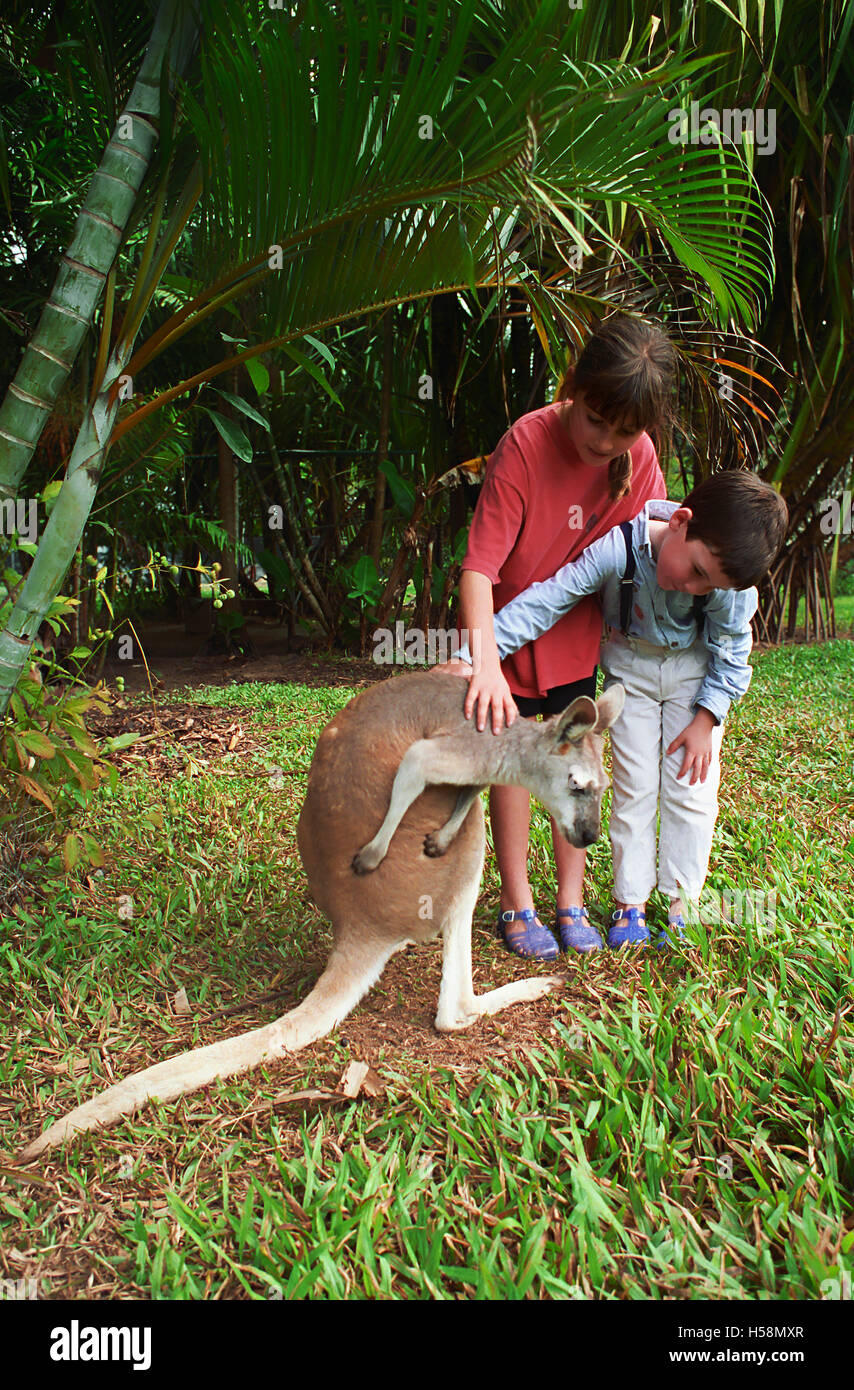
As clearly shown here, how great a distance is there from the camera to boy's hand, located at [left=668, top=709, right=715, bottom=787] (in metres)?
2.44

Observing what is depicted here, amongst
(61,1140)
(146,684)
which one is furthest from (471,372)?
(61,1140)

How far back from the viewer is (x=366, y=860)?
6.45ft

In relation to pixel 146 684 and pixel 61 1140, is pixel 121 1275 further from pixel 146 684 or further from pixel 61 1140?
pixel 146 684

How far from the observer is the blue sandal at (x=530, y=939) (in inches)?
98.5

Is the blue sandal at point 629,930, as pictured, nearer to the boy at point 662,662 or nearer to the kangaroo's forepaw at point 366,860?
the boy at point 662,662

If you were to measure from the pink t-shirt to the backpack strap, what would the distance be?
116 millimetres

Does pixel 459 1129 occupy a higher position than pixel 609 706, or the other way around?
pixel 609 706

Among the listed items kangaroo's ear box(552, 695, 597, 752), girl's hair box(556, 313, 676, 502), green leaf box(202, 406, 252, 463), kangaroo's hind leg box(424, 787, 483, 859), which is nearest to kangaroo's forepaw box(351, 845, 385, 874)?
kangaroo's hind leg box(424, 787, 483, 859)

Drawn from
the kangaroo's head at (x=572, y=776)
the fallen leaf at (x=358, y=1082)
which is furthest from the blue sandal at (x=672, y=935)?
the fallen leaf at (x=358, y=1082)

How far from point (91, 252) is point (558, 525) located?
4.43 ft

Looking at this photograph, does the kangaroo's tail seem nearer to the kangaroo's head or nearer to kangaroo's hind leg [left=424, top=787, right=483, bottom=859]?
kangaroo's hind leg [left=424, top=787, right=483, bottom=859]

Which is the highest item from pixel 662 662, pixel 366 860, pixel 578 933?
pixel 662 662

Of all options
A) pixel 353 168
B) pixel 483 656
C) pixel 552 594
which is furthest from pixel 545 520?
pixel 353 168

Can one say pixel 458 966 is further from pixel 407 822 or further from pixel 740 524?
pixel 740 524
